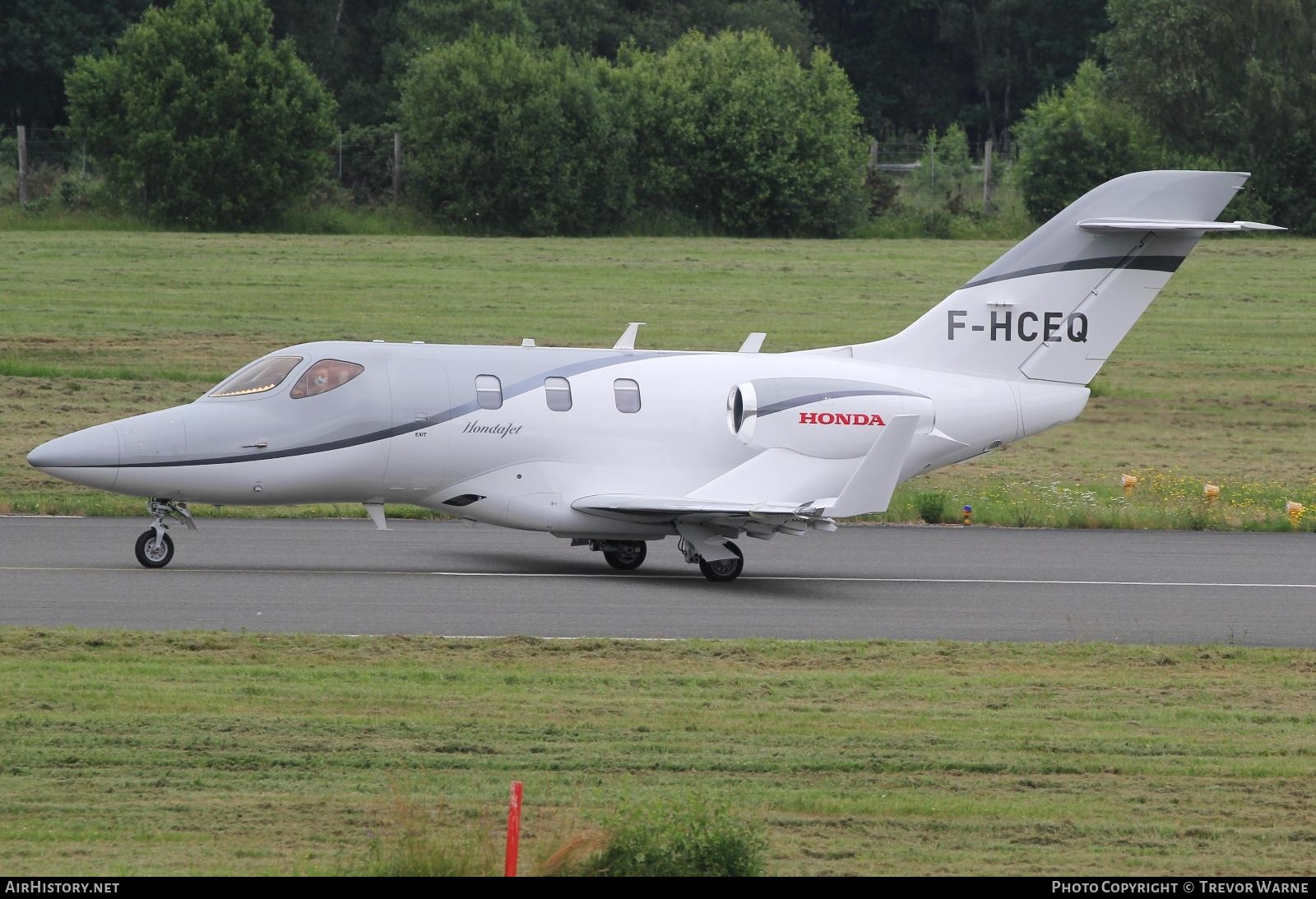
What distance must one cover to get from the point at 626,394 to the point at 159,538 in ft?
17.5

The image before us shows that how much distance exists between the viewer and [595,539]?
67.4 ft

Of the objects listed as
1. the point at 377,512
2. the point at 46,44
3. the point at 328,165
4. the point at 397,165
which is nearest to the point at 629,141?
the point at 397,165

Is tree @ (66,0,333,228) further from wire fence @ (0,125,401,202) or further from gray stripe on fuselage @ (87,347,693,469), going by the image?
gray stripe on fuselage @ (87,347,693,469)

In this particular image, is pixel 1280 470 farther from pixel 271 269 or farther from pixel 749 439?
pixel 271 269

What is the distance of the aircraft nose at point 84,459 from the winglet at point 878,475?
7.28 metres

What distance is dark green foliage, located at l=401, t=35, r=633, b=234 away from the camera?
5616 cm

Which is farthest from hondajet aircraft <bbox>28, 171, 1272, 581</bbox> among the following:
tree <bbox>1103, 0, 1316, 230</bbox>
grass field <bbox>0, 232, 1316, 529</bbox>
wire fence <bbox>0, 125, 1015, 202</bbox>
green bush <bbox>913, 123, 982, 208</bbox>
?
tree <bbox>1103, 0, 1316, 230</bbox>

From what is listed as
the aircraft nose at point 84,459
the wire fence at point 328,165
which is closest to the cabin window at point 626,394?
the aircraft nose at point 84,459

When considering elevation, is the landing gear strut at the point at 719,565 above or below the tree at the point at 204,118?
below

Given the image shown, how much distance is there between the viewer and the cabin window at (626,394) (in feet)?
66.8

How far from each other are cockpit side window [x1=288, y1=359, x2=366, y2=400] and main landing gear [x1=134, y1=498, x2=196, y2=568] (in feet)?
5.71

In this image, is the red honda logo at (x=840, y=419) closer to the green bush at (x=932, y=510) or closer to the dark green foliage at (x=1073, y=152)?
the green bush at (x=932, y=510)

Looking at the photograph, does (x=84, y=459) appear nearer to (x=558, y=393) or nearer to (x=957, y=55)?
(x=558, y=393)
